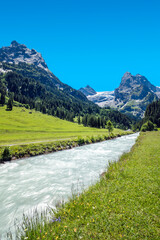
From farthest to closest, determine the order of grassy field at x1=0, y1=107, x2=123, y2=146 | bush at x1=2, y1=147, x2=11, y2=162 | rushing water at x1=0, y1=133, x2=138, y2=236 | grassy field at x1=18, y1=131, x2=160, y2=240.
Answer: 1. grassy field at x1=0, y1=107, x2=123, y2=146
2. bush at x1=2, y1=147, x2=11, y2=162
3. rushing water at x1=0, y1=133, x2=138, y2=236
4. grassy field at x1=18, y1=131, x2=160, y2=240

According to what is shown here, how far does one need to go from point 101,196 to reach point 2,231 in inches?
278

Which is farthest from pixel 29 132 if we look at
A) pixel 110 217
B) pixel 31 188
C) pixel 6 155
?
pixel 110 217

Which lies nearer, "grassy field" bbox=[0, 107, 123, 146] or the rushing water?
the rushing water

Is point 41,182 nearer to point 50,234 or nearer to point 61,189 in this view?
point 61,189

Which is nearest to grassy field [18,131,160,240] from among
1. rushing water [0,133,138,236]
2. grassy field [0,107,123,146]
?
rushing water [0,133,138,236]

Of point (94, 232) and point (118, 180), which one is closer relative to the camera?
point (94, 232)

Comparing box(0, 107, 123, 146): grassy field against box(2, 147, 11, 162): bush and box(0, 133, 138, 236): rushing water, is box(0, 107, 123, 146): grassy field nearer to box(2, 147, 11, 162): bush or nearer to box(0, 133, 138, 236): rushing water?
box(2, 147, 11, 162): bush

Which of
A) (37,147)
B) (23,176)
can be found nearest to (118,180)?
(23,176)

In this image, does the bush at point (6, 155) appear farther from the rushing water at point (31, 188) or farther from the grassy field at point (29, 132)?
the grassy field at point (29, 132)

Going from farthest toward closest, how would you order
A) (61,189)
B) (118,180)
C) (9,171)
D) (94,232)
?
(9,171) → (61,189) → (118,180) → (94,232)

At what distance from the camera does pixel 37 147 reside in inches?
1391

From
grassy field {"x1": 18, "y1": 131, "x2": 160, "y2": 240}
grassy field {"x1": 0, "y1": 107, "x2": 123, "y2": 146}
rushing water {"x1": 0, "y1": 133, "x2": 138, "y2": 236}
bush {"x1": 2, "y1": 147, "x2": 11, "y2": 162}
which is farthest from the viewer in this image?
grassy field {"x1": 0, "y1": 107, "x2": 123, "y2": 146}

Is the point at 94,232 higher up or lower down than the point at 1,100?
lower down

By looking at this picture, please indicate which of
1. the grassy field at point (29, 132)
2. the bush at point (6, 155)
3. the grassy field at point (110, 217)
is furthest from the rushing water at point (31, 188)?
the grassy field at point (29, 132)
